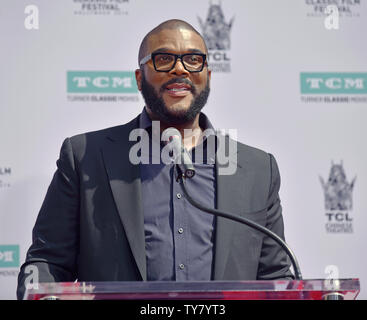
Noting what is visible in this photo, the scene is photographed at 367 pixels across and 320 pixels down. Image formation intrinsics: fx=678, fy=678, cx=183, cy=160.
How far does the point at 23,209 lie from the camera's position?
3113mm

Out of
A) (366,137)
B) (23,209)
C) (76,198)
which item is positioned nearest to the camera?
(76,198)

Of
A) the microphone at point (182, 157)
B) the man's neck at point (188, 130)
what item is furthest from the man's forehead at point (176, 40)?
the microphone at point (182, 157)

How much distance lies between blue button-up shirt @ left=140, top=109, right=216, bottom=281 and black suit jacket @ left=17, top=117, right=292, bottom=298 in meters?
0.05

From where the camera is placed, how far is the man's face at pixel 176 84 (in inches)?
99.0

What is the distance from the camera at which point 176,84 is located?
251 centimetres

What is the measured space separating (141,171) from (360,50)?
1.51 meters

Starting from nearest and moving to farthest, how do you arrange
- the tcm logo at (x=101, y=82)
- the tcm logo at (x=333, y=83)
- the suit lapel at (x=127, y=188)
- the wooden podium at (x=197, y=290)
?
1. the wooden podium at (x=197, y=290)
2. the suit lapel at (x=127, y=188)
3. the tcm logo at (x=101, y=82)
4. the tcm logo at (x=333, y=83)

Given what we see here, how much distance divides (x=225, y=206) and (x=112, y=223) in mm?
398

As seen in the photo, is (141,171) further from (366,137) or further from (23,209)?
(366,137)

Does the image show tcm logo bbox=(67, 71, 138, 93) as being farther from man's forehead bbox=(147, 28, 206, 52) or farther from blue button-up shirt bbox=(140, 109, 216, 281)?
blue button-up shirt bbox=(140, 109, 216, 281)

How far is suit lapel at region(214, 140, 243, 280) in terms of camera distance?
228 cm

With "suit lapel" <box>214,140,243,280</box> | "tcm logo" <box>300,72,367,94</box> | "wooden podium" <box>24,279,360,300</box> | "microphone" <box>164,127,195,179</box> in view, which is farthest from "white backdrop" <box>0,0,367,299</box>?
"wooden podium" <box>24,279,360,300</box>

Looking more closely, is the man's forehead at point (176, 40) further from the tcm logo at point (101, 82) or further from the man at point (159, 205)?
the tcm logo at point (101, 82)
